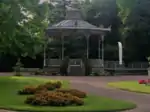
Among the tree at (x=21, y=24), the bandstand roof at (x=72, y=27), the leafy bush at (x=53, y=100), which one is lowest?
the leafy bush at (x=53, y=100)

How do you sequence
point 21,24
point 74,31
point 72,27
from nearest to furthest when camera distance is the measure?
point 21,24
point 72,27
point 74,31

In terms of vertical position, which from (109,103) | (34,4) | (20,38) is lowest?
(109,103)

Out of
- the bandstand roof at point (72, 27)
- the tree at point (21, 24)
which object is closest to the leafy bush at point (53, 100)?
the tree at point (21, 24)

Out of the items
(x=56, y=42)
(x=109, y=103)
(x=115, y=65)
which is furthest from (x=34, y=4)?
Result: (x=56, y=42)

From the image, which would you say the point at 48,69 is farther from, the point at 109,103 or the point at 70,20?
the point at 109,103

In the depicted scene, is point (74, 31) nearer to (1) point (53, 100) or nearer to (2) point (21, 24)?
(2) point (21, 24)

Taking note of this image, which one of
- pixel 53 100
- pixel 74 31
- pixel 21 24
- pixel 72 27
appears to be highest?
pixel 72 27

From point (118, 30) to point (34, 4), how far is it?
30875mm

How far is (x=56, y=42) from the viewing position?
52.1m

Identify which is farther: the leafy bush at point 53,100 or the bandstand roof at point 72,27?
the bandstand roof at point 72,27

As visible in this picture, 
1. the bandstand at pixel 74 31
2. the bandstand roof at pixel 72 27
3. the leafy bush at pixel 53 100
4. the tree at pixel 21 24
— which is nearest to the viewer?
the leafy bush at pixel 53 100

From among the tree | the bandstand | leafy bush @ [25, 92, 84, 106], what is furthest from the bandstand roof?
leafy bush @ [25, 92, 84, 106]

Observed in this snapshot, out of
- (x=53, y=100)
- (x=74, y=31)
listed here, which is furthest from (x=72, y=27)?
(x=53, y=100)

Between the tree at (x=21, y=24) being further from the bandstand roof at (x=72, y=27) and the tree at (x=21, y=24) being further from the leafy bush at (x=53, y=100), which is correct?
the bandstand roof at (x=72, y=27)
